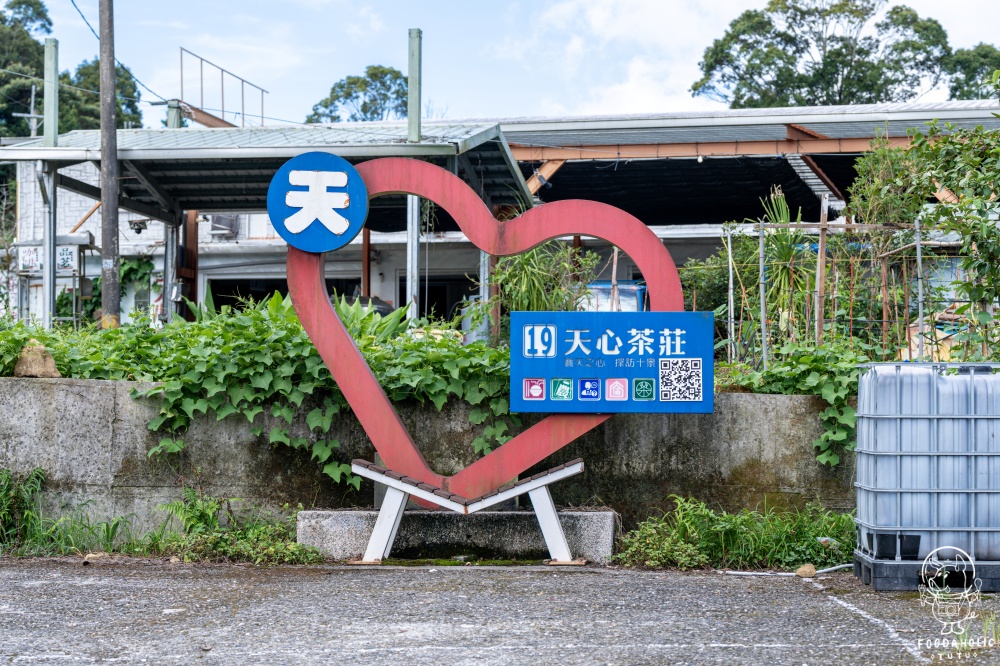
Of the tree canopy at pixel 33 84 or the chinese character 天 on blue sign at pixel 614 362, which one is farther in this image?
the tree canopy at pixel 33 84

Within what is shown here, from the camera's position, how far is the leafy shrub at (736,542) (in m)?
6.16

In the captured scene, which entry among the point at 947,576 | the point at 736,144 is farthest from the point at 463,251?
the point at 947,576

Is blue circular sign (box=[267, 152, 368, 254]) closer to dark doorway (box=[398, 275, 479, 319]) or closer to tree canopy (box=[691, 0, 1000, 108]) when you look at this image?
dark doorway (box=[398, 275, 479, 319])

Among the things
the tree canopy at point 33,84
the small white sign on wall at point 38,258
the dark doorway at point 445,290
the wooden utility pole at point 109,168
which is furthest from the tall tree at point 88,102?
the wooden utility pole at point 109,168

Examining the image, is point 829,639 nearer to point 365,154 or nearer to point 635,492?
point 635,492

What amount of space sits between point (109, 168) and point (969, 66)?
27.1m

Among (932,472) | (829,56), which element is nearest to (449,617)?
(932,472)

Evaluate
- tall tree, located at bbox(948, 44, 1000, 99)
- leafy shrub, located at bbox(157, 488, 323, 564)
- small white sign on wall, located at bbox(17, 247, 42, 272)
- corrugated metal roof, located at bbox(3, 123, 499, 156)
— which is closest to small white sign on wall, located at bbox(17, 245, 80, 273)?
small white sign on wall, located at bbox(17, 247, 42, 272)

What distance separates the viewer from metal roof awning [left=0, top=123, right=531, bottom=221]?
10.3m

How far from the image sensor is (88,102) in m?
33.4

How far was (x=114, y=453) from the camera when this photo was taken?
679 centimetres

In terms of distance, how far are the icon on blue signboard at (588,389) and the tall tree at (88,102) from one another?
78.5 ft

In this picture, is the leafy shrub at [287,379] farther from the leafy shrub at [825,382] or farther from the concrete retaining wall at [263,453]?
the leafy shrub at [825,382]

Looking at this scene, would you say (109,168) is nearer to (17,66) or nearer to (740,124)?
(740,124)
